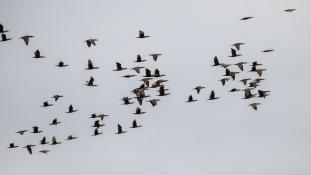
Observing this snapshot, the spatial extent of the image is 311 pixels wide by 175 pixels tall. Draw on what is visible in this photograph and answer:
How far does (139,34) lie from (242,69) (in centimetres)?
996

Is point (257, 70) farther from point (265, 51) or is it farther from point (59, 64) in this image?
point (59, 64)

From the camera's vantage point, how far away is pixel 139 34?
423 feet

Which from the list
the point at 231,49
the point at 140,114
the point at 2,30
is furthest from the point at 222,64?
the point at 2,30

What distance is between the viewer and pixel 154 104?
134 meters

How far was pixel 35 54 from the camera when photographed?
129 meters

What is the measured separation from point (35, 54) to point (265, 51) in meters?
21.4

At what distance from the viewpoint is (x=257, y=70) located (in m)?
132

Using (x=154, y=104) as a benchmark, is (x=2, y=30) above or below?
above

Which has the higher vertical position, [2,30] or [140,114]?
[2,30]

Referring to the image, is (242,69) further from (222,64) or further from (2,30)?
(2,30)

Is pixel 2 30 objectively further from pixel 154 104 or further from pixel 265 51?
pixel 265 51

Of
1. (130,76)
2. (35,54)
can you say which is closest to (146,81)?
(130,76)

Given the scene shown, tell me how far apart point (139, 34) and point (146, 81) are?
14.4ft

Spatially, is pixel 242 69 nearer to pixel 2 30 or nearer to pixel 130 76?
pixel 130 76
